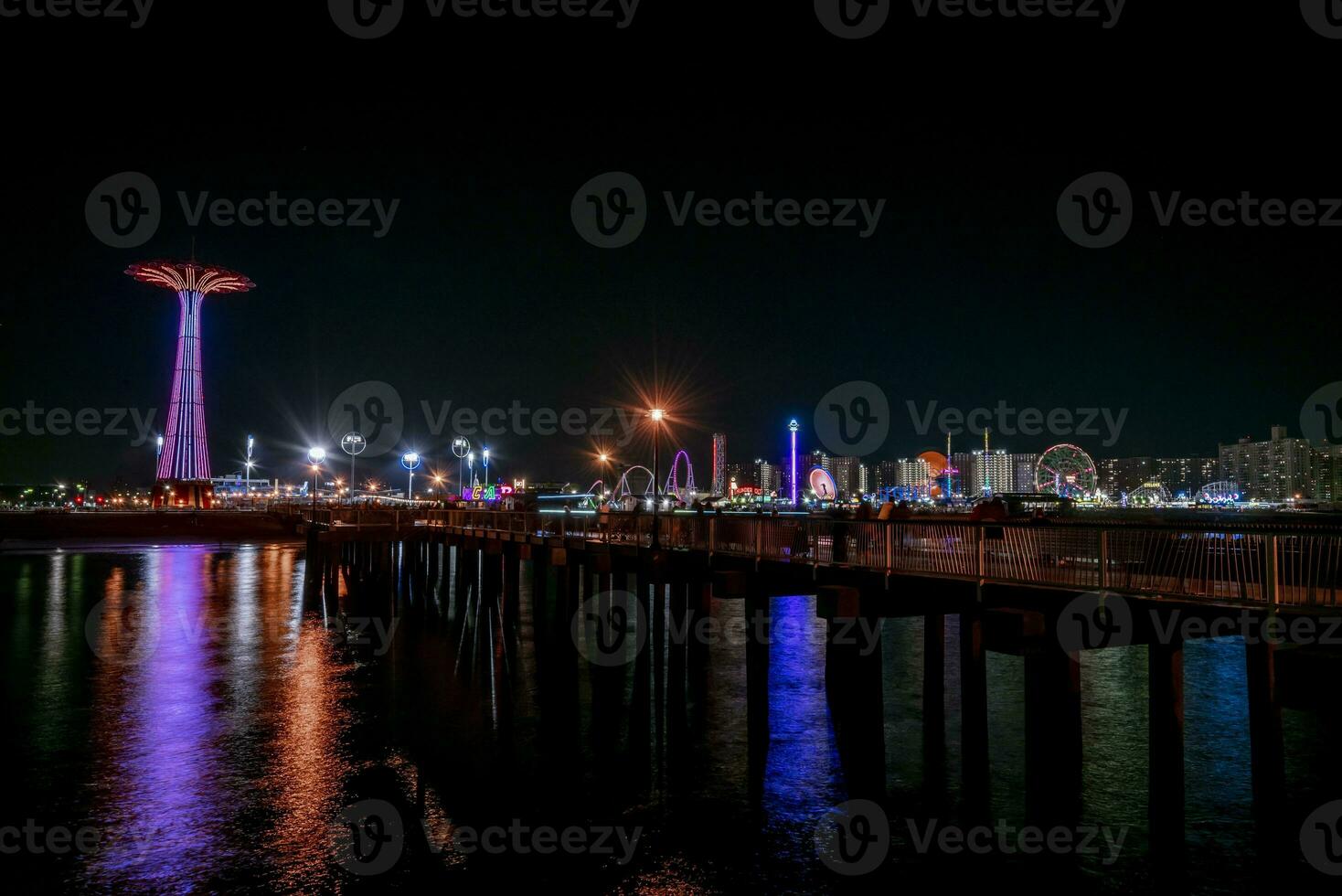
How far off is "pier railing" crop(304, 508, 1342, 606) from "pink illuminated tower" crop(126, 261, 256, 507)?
118 metres

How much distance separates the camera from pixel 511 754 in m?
19.9

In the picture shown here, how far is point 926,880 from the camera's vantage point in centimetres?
1377

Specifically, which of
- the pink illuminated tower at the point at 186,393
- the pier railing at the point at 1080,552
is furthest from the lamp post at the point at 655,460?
the pink illuminated tower at the point at 186,393

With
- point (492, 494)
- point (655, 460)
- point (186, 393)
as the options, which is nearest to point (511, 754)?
point (655, 460)

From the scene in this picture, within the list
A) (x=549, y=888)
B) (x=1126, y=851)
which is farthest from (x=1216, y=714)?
(x=549, y=888)

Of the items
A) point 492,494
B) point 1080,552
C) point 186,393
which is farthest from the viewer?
point 186,393

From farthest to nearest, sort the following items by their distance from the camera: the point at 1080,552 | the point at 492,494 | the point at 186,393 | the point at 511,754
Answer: the point at 186,393 < the point at 492,494 < the point at 511,754 < the point at 1080,552

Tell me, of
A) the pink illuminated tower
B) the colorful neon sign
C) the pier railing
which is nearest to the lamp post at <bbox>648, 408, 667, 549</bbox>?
the pier railing

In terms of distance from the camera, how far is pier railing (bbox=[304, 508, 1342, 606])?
1159 cm

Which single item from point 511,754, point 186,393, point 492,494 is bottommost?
point 511,754

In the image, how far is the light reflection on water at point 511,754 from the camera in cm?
1445

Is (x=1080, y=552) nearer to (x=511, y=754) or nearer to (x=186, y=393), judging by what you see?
(x=511, y=754)

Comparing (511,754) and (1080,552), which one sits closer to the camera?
(1080,552)

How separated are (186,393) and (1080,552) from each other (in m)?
129
